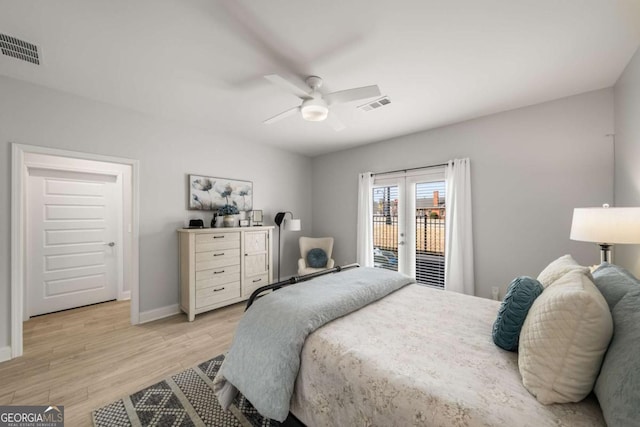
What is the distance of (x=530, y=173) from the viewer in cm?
281

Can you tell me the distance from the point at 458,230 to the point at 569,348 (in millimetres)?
2589

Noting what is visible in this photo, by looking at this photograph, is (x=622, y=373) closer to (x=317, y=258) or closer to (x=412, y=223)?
(x=412, y=223)

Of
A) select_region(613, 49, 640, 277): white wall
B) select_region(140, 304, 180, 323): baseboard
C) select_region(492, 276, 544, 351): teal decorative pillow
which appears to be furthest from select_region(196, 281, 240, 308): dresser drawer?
select_region(613, 49, 640, 277): white wall

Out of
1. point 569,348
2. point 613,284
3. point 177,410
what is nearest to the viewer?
point 569,348

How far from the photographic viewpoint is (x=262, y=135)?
3820 millimetres

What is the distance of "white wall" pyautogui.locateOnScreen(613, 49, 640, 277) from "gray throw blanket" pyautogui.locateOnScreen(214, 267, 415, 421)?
7.33ft

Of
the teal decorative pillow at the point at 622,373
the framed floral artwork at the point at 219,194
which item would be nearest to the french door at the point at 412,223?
the framed floral artwork at the point at 219,194

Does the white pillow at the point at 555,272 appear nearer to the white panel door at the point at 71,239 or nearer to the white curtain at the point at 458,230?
the white curtain at the point at 458,230

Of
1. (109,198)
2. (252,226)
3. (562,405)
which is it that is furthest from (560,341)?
(109,198)

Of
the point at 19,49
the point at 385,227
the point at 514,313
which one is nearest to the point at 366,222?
the point at 385,227

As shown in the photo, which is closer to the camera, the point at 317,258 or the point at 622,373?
the point at 622,373

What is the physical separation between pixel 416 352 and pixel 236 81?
2.57m

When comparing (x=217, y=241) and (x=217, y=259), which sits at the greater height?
(x=217, y=241)

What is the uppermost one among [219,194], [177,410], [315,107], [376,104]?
[376,104]
